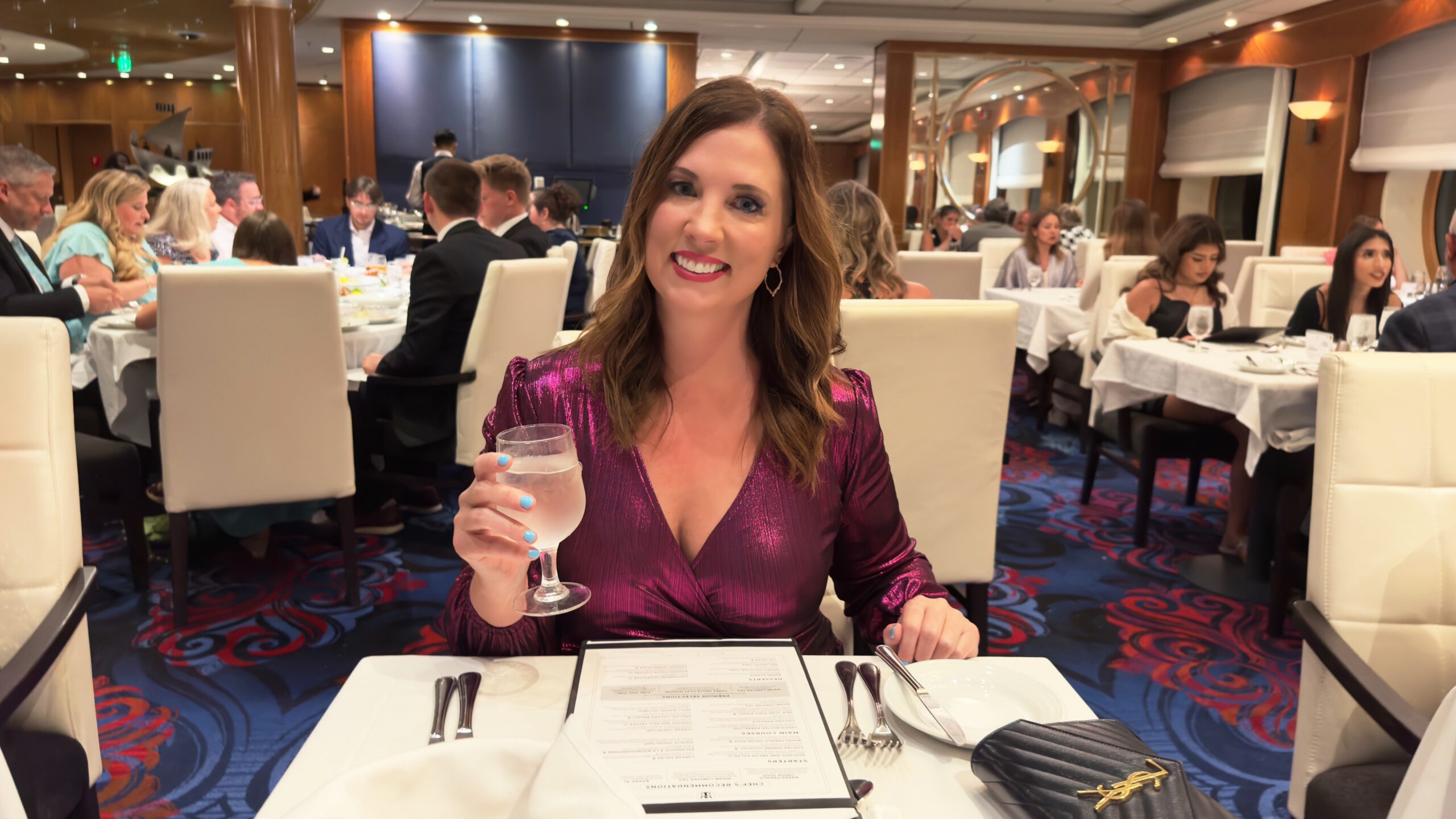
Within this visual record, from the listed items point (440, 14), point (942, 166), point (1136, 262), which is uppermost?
point (440, 14)

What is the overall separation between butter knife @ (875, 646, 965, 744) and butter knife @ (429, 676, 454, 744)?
0.46 metres

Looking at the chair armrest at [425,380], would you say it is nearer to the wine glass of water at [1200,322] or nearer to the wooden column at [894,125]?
the wine glass of water at [1200,322]

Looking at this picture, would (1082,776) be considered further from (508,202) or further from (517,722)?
(508,202)

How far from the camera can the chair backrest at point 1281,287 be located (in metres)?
4.54

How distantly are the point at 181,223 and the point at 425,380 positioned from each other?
243 cm

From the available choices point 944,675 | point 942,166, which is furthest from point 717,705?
point 942,166

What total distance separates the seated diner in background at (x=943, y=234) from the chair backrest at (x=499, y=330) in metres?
7.05

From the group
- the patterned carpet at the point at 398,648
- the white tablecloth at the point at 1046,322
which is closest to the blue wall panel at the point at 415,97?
the white tablecloth at the point at 1046,322

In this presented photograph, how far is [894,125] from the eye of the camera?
1086 cm

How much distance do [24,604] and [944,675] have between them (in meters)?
1.25

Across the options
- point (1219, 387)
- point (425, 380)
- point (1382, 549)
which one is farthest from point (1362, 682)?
point (425, 380)

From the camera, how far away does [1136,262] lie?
181 inches

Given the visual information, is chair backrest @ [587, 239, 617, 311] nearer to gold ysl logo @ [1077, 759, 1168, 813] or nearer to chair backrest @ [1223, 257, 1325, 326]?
chair backrest @ [1223, 257, 1325, 326]

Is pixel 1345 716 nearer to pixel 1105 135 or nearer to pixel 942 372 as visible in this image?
pixel 942 372
